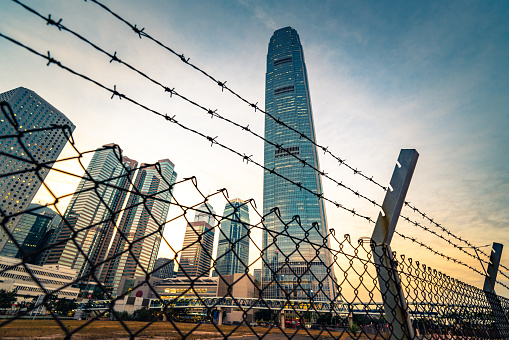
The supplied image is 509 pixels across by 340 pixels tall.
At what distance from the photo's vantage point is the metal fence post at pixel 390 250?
3.46m

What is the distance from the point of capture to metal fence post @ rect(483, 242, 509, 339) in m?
5.24

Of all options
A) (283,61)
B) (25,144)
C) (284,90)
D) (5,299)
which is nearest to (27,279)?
(5,299)

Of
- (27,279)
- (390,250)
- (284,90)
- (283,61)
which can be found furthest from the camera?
(283,61)

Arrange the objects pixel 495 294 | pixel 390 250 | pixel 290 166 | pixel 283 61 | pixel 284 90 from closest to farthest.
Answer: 1. pixel 390 250
2. pixel 495 294
3. pixel 290 166
4. pixel 284 90
5. pixel 283 61

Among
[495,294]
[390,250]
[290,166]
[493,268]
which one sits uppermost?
[290,166]

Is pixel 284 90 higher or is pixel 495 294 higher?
pixel 284 90

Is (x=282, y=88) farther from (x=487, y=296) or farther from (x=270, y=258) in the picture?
(x=487, y=296)

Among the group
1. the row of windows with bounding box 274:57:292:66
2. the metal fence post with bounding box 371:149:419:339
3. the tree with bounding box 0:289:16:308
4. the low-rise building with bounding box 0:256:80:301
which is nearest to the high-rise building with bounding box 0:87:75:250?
the low-rise building with bounding box 0:256:80:301

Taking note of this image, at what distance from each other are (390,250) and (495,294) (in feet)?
14.4

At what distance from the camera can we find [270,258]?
10550 cm

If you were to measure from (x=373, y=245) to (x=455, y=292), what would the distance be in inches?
108

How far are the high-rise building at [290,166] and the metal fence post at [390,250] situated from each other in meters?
80.8

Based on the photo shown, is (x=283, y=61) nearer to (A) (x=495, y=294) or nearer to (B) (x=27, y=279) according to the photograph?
(B) (x=27, y=279)

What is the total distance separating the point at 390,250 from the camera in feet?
12.2
